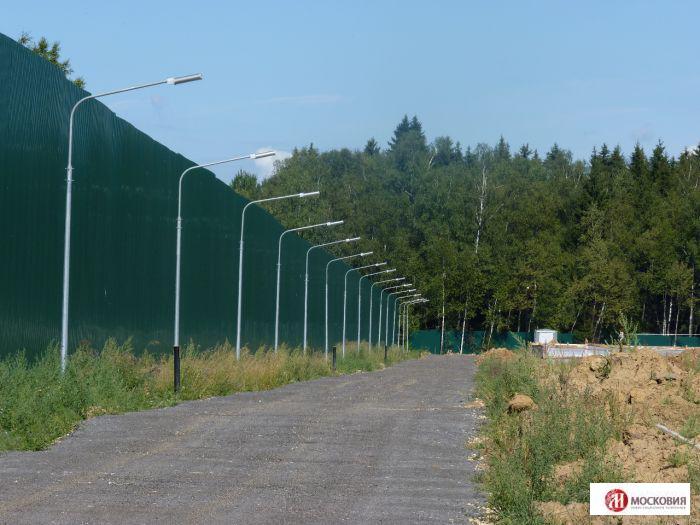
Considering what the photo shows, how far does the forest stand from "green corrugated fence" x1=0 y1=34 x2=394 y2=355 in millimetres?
70725

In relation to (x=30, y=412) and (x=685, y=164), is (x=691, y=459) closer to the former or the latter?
(x=30, y=412)

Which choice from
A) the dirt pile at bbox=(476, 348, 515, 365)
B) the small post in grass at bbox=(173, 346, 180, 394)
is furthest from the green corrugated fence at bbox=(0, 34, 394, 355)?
the dirt pile at bbox=(476, 348, 515, 365)

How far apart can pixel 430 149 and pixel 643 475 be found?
174041 mm

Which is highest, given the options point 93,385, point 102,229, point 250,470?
point 102,229

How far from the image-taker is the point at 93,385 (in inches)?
858

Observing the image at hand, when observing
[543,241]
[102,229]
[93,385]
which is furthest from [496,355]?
[543,241]

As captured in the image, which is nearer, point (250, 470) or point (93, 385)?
point (250, 470)

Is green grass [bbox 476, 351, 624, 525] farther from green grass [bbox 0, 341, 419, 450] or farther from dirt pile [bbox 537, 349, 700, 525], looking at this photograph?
green grass [bbox 0, 341, 419, 450]

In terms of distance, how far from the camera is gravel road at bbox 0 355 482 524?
37.9 feet

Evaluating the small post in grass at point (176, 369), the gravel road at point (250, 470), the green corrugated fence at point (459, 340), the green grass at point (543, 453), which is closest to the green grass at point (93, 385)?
the small post in grass at point (176, 369)

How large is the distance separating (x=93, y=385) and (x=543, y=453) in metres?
10.7

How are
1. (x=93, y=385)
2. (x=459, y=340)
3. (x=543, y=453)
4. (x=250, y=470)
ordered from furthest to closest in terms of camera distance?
(x=459, y=340)
(x=93, y=385)
(x=250, y=470)
(x=543, y=453)

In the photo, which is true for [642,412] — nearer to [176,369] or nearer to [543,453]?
[543,453]

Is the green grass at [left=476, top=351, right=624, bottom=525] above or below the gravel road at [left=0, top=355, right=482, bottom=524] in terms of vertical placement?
above
